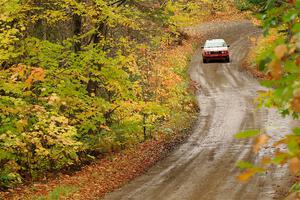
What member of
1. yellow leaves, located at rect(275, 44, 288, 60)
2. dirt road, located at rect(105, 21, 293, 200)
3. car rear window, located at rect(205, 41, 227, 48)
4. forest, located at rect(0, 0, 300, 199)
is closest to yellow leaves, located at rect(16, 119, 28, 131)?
forest, located at rect(0, 0, 300, 199)

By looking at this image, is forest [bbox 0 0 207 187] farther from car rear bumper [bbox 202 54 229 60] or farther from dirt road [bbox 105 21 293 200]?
car rear bumper [bbox 202 54 229 60]

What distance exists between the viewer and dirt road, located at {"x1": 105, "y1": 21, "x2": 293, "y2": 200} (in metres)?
11.2

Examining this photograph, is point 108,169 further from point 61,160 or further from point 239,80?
point 239,80

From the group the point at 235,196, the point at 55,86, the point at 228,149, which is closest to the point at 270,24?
the point at 235,196

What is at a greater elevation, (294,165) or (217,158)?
(294,165)

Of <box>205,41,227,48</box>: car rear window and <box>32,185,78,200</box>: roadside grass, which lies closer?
<box>32,185,78,200</box>: roadside grass

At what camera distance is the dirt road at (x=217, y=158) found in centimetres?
1121

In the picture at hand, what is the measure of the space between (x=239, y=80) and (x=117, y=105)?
17.5 m

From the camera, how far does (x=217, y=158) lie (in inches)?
577

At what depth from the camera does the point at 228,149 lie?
15727mm

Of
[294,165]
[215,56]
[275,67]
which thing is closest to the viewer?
[294,165]

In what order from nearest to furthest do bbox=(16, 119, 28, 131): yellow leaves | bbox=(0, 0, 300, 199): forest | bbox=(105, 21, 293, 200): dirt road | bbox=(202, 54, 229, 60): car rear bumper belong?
bbox=(16, 119, 28, 131): yellow leaves → bbox=(0, 0, 300, 199): forest → bbox=(105, 21, 293, 200): dirt road → bbox=(202, 54, 229, 60): car rear bumper

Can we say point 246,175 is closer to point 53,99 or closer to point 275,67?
point 275,67

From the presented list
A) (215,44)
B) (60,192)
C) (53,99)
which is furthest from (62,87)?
(215,44)
